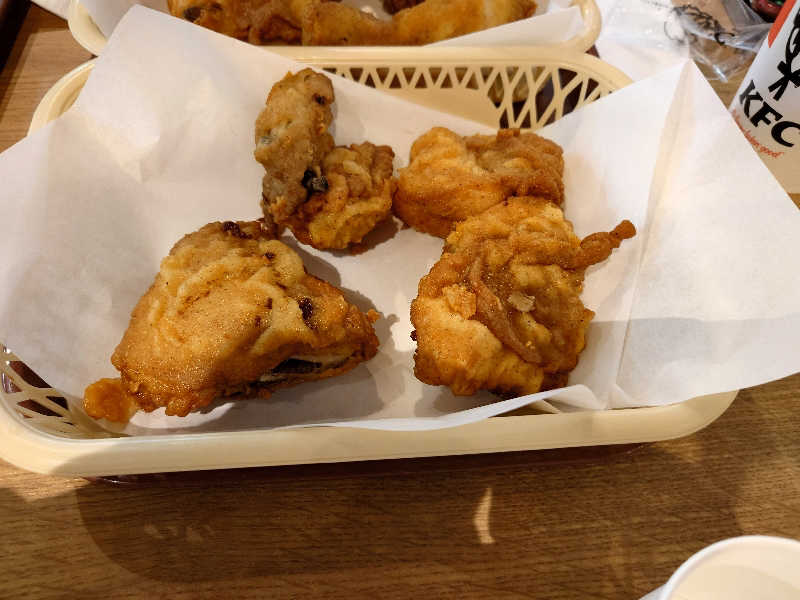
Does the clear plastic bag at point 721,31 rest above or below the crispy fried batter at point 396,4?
below

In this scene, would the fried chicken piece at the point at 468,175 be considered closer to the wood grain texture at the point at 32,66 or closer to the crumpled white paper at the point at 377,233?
the crumpled white paper at the point at 377,233

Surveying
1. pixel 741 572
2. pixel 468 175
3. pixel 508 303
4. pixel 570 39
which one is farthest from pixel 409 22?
pixel 741 572

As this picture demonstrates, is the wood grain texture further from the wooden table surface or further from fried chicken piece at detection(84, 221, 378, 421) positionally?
the wooden table surface

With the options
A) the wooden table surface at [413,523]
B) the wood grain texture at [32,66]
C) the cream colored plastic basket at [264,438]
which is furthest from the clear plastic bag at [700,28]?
the wood grain texture at [32,66]

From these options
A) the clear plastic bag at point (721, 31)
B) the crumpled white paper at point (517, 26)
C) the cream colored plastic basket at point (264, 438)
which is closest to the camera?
the cream colored plastic basket at point (264, 438)

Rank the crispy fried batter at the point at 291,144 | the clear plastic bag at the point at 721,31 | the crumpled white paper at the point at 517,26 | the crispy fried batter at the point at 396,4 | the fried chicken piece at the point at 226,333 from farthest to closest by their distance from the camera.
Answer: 1. the clear plastic bag at the point at 721,31
2. the crispy fried batter at the point at 396,4
3. the crumpled white paper at the point at 517,26
4. the crispy fried batter at the point at 291,144
5. the fried chicken piece at the point at 226,333

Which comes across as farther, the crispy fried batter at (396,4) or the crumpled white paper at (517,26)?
the crispy fried batter at (396,4)

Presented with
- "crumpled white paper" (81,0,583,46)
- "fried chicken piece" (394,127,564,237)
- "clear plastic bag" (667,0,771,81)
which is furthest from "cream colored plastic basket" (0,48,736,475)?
"clear plastic bag" (667,0,771,81)

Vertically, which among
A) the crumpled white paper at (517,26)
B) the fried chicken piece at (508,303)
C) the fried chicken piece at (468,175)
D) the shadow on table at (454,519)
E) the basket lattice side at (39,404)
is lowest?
the shadow on table at (454,519)
